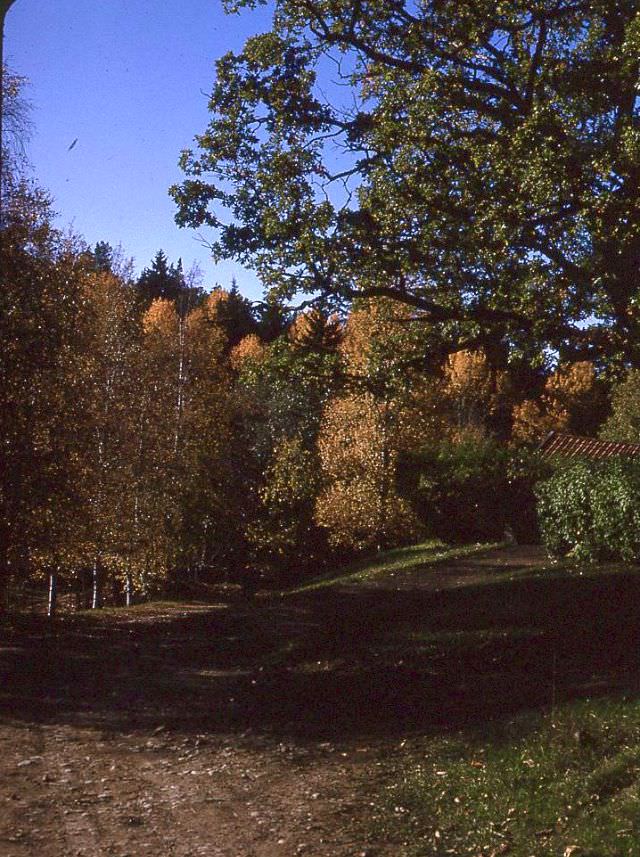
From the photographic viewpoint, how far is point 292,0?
12.7m

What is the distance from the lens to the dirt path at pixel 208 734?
20.7 feet

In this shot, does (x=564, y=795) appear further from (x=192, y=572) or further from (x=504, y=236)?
(x=192, y=572)

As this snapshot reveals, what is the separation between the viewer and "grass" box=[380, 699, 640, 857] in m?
5.65

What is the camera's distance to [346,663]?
10906mm

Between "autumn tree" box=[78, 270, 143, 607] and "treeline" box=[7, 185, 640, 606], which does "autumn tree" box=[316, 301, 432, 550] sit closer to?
"treeline" box=[7, 185, 640, 606]

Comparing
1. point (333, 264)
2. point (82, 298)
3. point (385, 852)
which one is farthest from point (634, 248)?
point (82, 298)

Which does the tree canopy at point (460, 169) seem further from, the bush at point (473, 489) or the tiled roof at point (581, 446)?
the tiled roof at point (581, 446)

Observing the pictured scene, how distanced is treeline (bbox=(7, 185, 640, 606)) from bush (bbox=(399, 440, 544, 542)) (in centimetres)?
5

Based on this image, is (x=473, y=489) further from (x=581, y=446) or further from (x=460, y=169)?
(x=460, y=169)

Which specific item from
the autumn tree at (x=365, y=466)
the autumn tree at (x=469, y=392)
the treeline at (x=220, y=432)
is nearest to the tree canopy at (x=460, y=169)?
the treeline at (x=220, y=432)

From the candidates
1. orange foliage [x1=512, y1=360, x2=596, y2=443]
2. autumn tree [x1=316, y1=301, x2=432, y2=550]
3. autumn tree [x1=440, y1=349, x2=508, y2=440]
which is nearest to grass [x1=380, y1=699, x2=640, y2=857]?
autumn tree [x1=316, y1=301, x2=432, y2=550]

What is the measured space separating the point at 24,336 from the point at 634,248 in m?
8.39

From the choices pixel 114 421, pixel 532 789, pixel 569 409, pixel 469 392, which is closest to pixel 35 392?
pixel 114 421

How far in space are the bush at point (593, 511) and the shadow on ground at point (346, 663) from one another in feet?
3.91
